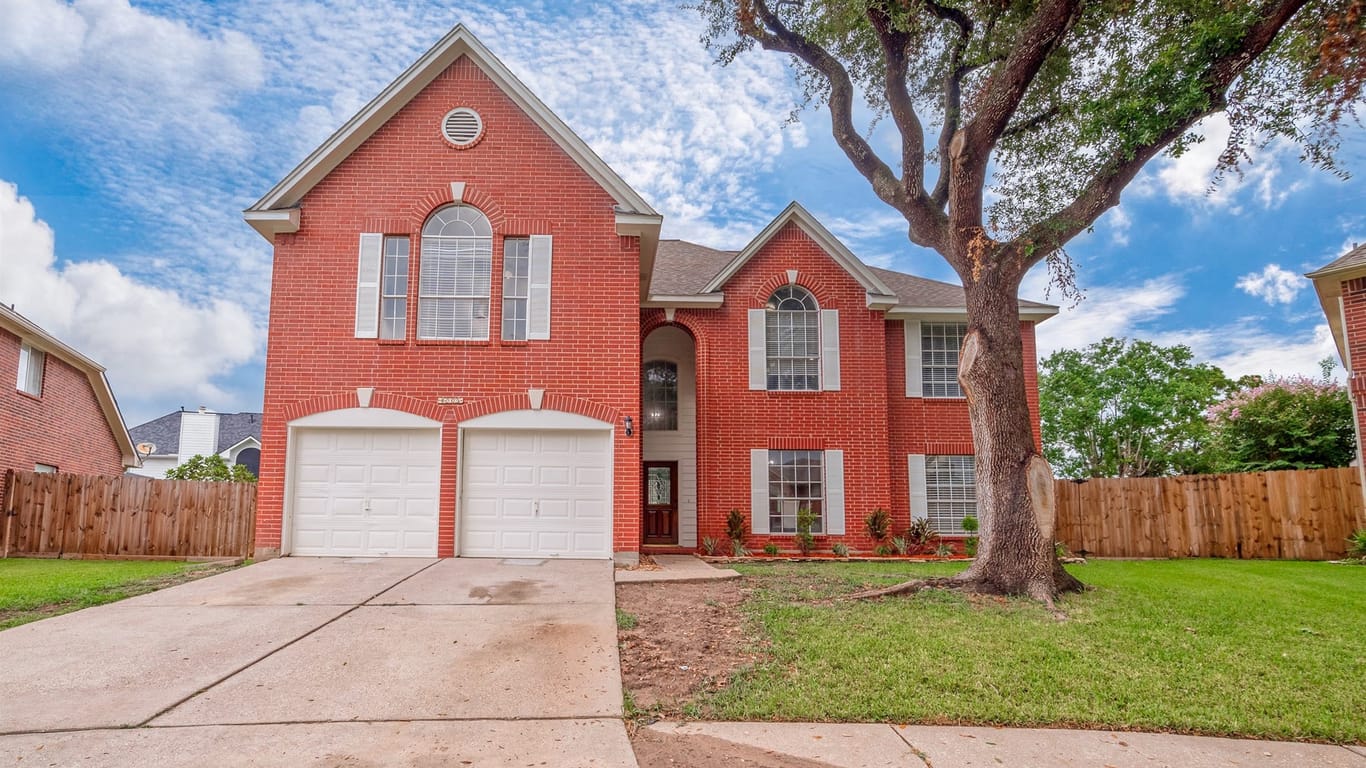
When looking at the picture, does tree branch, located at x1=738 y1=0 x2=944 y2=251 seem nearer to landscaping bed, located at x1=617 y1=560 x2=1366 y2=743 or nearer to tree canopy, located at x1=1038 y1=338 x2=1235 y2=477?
landscaping bed, located at x1=617 y1=560 x2=1366 y2=743

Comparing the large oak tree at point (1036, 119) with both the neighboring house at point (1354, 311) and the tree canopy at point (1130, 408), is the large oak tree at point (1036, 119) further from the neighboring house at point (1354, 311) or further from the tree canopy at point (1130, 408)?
the tree canopy at point (1130, 408)

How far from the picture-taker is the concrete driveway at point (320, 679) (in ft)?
12.6

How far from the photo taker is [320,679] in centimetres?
499

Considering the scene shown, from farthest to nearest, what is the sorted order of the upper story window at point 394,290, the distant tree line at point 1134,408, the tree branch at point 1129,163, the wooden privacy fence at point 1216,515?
the distant tree line at point 1134,408 < the wooden privacy fence at point 1216,515 < the upper story window at point 394,290 < the tree branch at point 1129,163

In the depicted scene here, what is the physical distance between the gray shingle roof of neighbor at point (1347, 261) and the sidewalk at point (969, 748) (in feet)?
41.2

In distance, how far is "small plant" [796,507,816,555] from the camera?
14.4 metres

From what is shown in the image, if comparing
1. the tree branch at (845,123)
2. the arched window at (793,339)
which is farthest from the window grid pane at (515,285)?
the arched window at (793,339)

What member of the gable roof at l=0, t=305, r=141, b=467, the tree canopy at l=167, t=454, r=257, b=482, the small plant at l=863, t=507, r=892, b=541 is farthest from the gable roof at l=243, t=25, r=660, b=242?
the tree canopy at l=167, t=454, r=257, b=482

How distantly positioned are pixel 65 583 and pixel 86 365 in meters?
12.1

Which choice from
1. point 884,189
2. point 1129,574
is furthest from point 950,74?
point 1129,574

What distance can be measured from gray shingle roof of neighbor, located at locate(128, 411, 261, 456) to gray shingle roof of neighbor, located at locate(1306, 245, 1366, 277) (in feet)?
114

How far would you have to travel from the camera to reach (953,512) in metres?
15.5

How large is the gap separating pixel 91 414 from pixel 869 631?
2235 centimetres

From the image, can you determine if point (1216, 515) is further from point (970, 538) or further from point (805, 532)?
point (805, 532)
